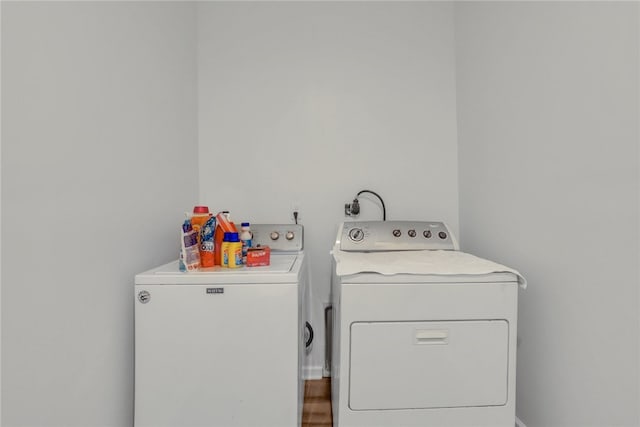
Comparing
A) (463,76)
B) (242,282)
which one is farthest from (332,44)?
(242,282)

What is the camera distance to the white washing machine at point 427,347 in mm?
1018

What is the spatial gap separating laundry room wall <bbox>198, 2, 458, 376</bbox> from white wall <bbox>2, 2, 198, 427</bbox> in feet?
1.77

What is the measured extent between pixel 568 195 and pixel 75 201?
61.9 inches

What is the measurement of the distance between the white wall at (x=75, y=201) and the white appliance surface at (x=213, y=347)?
5.3 inches

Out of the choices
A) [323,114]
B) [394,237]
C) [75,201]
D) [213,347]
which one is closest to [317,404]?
[213,347]

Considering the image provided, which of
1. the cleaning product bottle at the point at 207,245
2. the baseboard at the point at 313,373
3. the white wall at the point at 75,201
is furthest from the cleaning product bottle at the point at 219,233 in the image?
the baseboard at the point at 313,373

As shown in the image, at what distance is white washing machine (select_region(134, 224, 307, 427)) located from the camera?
1020 millimetres

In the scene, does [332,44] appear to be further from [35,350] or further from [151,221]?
[35,350]

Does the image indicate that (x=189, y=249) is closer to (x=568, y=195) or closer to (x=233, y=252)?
(x=233, y=252)

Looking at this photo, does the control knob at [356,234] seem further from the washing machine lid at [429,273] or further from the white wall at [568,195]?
the white wall at [568,195]

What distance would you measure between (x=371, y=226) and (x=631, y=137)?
3.38 feet

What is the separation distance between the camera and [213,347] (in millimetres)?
1021

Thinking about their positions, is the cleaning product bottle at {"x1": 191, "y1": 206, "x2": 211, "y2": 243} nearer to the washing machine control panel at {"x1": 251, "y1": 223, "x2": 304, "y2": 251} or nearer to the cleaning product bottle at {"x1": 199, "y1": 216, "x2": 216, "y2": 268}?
the cleaning product bottle at {"x1": 199, "y1": 216, "x2": 216, "y2": 268}

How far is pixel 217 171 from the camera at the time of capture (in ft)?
6.16
